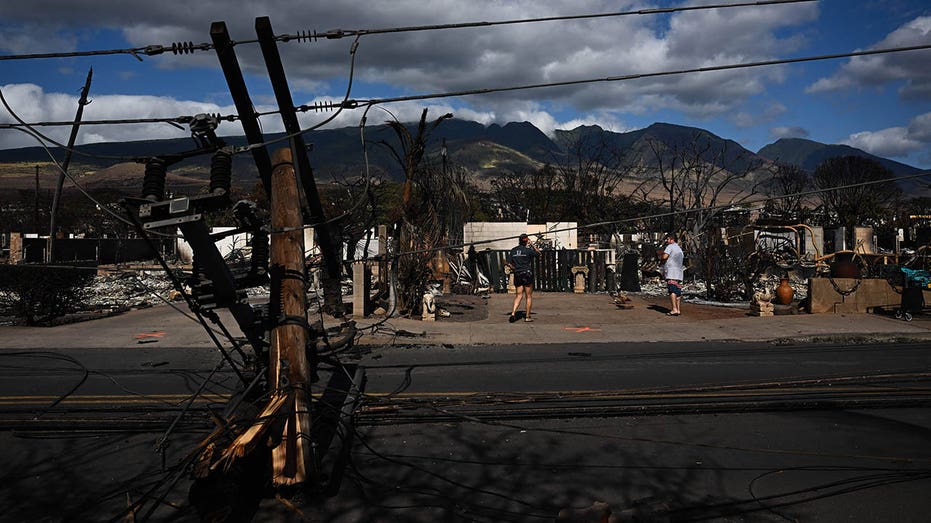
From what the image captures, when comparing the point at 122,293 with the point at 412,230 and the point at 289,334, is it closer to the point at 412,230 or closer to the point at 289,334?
the point at 412,230

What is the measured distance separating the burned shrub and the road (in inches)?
169

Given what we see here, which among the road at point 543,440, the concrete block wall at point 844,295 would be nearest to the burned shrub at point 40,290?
the road at point 543,440

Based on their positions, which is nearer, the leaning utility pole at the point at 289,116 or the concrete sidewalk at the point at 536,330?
the leaning utility pole at the point at 289,116

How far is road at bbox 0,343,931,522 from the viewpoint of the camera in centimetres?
457

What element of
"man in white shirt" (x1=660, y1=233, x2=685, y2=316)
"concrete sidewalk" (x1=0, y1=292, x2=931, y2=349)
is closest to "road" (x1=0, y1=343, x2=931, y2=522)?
"concrete sidewalk" (x1=0, y1=292, x2=931, y2=349)

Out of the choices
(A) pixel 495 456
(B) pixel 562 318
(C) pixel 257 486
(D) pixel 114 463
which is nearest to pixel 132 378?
(D) pixel 114 463

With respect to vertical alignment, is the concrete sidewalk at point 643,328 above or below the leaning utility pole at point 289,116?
below

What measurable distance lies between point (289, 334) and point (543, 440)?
2.40 meters

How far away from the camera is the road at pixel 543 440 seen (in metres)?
4.57

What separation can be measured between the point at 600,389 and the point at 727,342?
14.4ft

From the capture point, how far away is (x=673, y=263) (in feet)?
46.5

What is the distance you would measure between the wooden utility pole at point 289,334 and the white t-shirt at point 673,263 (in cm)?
1066

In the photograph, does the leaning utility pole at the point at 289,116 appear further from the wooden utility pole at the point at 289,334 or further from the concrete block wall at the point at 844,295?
the concrete block wall at the point at 844,295

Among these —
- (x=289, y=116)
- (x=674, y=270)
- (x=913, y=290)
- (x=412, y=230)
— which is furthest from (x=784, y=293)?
(x=289, y=116)
